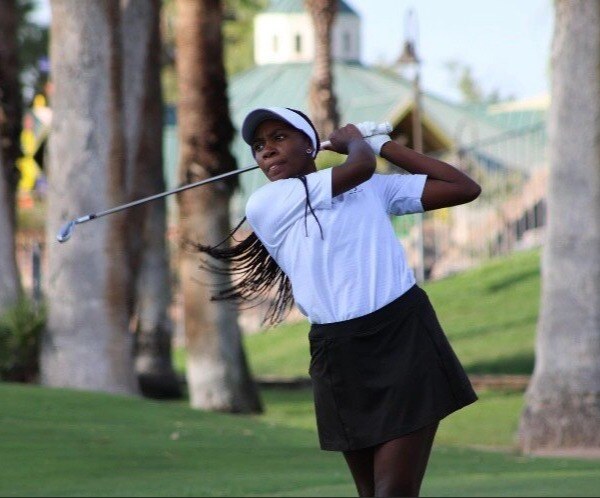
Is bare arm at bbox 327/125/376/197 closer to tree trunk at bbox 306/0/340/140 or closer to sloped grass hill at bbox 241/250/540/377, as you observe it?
sloped grass hill at bbox 241/250/540/377

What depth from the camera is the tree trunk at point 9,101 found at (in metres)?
18.6

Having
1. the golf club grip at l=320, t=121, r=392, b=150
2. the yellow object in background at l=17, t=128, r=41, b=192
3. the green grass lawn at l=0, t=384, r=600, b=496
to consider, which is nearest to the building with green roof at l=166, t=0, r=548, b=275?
the yellow object in background at l=17, t=128, r=41, b=192

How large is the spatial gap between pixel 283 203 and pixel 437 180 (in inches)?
22.6

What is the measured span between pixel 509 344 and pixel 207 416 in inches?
388

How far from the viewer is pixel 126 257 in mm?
16375

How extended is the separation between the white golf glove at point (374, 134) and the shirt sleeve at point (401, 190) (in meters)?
0.11

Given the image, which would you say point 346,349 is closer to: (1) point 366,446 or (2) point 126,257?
(1) point 366,446

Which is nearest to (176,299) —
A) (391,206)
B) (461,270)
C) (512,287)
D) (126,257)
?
(461,270)

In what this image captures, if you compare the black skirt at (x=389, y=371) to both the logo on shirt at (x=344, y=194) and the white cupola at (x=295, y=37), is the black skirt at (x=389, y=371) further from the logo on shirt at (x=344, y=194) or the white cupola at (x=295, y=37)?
the white cupola at (x=295, y=37)

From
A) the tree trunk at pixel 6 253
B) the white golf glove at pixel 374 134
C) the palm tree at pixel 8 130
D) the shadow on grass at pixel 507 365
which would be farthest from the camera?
Result: the shadow on grass at pixel 507 365

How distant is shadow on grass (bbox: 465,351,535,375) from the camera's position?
2259cm

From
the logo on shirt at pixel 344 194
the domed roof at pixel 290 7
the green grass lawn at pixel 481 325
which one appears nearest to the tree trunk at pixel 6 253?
the green grass lawn at pixel 481 325

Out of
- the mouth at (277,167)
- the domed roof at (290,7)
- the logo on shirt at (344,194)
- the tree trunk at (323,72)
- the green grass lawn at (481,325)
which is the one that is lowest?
the green grass lawn at (481,325)

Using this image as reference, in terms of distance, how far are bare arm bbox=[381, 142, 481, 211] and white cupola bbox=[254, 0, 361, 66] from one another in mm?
51833
